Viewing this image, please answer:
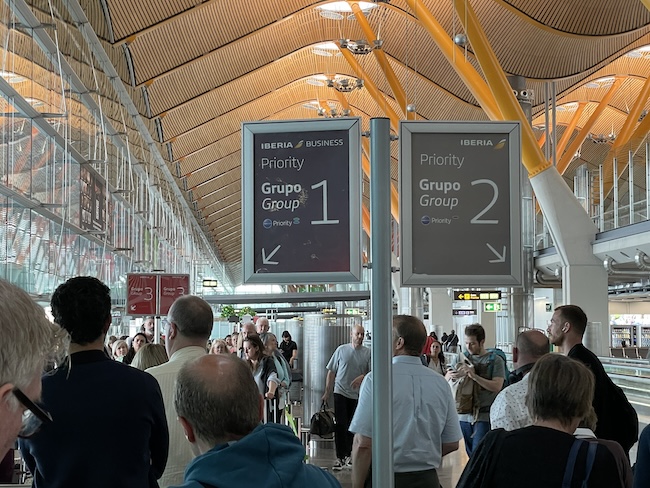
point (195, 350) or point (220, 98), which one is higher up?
point (220, 98)

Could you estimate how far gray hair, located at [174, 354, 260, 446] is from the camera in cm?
255

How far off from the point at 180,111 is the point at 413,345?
24.9m

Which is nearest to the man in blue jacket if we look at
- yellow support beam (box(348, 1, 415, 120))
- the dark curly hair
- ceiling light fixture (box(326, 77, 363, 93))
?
the dark curly hair

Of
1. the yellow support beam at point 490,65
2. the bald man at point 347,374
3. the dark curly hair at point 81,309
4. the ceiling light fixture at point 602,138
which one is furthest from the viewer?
the ceiling light fixture at point 602,138

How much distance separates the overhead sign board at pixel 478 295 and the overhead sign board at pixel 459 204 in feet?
99.4

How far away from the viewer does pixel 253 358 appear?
1093 centimetres

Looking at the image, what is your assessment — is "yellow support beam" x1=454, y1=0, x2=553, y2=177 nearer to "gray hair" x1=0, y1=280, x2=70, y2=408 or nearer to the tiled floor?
the tiled floor

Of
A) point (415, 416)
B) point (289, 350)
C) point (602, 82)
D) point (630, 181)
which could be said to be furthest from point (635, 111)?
point (415, 416)

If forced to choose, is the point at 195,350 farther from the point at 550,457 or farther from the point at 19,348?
the point at 19,348

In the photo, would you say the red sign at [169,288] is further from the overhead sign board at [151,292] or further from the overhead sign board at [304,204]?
the overhead sign board at [304,204]

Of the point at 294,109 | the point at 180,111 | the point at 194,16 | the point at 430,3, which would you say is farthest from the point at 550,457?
the point at 294,109

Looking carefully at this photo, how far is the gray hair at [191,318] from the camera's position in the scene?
462 centimetres

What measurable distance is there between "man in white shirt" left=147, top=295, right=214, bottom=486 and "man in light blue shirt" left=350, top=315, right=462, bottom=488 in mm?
947

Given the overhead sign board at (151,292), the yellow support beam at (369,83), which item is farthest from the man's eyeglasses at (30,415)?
the yellow support beam at (369,83)
